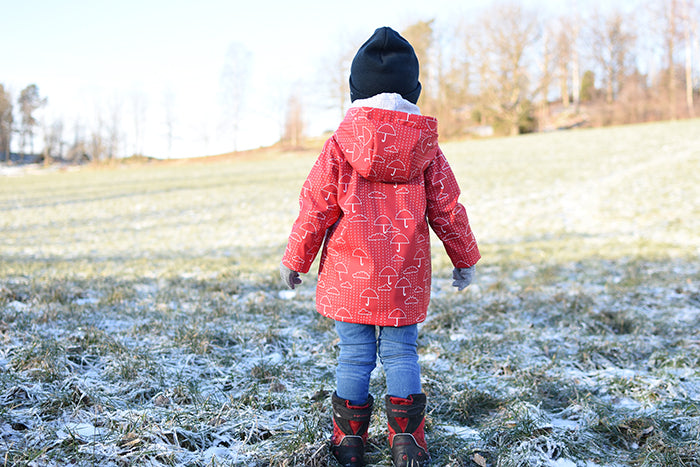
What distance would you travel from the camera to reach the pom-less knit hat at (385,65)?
189 cm

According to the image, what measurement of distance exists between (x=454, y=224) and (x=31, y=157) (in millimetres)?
67825

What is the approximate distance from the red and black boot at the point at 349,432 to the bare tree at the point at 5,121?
6338 cm

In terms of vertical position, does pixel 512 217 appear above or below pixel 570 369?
above

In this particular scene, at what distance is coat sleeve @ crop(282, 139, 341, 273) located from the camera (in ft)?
6.23

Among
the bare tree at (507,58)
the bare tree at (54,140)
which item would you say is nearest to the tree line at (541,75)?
the bare tree at (507,58)

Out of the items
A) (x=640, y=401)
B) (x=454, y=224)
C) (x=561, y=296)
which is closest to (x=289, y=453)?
Result: (x=454, y=224)

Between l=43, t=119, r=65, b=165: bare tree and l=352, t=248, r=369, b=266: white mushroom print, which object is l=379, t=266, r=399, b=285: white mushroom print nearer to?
l=352, t=248, r=369, b=266: white mushroom print

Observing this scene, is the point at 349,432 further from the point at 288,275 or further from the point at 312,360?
the point at 312,360

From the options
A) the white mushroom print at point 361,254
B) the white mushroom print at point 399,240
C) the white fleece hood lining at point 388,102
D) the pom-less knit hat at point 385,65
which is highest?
the pom-less knit hat at point 385,65

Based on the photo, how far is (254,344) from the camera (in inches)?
119

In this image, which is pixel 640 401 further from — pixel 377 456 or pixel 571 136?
pixel 571 136

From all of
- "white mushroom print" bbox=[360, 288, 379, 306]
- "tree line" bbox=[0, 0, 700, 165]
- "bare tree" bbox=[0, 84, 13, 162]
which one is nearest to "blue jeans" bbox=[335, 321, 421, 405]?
"white mushroom print" bbox=[360, 288, 379, 306]

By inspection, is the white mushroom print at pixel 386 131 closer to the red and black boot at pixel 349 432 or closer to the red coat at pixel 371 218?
the red coat at pixel 371 218

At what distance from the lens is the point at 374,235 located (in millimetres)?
1890
